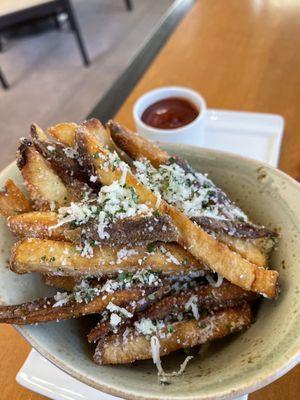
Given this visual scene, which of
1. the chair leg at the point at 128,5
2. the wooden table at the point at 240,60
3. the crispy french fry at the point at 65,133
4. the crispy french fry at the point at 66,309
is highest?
the crispy french fry at the point at 65,133

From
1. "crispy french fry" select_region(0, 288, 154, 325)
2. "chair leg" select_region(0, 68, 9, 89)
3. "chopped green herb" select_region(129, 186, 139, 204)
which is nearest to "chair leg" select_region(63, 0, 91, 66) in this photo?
"chair leg" select_region(0, 68, 9, 89)

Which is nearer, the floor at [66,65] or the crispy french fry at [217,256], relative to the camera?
the crispy french fry at [217,256]

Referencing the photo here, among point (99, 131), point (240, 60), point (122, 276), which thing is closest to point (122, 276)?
point (122, 276)

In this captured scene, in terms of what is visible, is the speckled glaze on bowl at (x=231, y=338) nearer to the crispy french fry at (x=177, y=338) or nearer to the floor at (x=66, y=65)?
the crispy french fry at (x=177, y=338)

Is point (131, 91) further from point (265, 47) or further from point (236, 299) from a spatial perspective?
point (236, 299)

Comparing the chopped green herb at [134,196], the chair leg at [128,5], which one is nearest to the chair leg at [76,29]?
the chair leg at [128,5]

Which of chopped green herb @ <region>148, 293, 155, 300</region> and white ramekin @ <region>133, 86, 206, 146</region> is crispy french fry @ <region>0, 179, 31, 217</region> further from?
white ramekin @ <region>133, 86, 206, 146</region>
